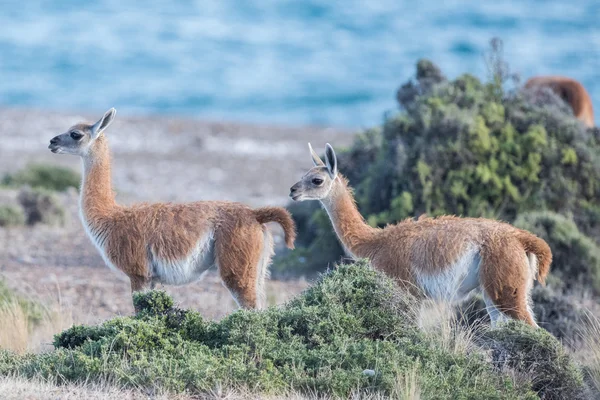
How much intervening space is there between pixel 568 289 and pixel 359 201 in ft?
9.67

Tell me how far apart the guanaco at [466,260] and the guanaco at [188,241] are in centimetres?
95

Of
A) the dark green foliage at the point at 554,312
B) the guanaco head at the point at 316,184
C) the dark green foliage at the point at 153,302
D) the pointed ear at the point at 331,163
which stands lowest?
the dark green foliage at the point at 554,312

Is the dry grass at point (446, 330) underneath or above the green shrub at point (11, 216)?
underneath

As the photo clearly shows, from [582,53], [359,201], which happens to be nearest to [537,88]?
[359,201]

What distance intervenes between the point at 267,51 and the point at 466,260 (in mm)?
41597

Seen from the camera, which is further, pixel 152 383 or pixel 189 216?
pixel 189 216

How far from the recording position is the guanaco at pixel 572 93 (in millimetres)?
14969

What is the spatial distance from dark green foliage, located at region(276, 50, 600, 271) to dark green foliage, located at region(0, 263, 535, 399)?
4685mm

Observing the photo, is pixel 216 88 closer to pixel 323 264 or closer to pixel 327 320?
pixel 323 264

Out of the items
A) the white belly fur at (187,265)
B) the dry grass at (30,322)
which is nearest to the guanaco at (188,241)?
the white belly fur at (187,265)

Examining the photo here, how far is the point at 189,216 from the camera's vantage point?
8680mm

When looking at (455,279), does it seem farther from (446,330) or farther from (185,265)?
(185,265)

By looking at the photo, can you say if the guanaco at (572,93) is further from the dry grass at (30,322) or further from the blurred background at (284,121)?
the dry grass at (30,322)

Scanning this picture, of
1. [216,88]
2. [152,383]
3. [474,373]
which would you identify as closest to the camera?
[152,383]
